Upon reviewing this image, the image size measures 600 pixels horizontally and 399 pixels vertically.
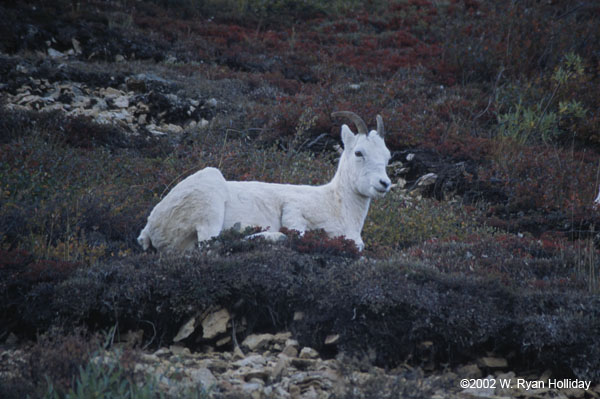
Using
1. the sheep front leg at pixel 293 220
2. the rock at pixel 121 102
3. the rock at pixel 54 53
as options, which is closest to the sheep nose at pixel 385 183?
the sheep front leg at pixel 293 220

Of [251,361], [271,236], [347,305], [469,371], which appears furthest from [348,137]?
[251,361]

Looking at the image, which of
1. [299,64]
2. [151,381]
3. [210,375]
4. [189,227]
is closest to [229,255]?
[189,227]

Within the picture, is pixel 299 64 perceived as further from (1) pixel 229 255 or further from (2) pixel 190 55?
(1) pixel 229 255

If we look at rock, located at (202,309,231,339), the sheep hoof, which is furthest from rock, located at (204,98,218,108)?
rock, located at (202,309,231,339)

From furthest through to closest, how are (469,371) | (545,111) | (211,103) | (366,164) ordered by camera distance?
(211,103) < (545,111) < (366,164) < (469,371)

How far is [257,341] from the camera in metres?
4.81

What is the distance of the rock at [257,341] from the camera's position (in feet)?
15.7

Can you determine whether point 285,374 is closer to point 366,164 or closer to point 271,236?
point 271,236

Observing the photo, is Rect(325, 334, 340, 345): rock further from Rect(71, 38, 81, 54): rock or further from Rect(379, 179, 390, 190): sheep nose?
Rect(71, 38, 81, 54): rock

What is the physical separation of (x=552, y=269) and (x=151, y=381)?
4.93m

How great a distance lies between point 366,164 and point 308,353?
A: 351cm

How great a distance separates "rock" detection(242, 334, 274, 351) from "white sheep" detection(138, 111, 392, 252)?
181 centimetres

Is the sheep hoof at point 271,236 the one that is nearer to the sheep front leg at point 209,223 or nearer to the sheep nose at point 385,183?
the sheep front leg at point 209,223

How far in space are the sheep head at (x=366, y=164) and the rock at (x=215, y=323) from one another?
9.87 feet
